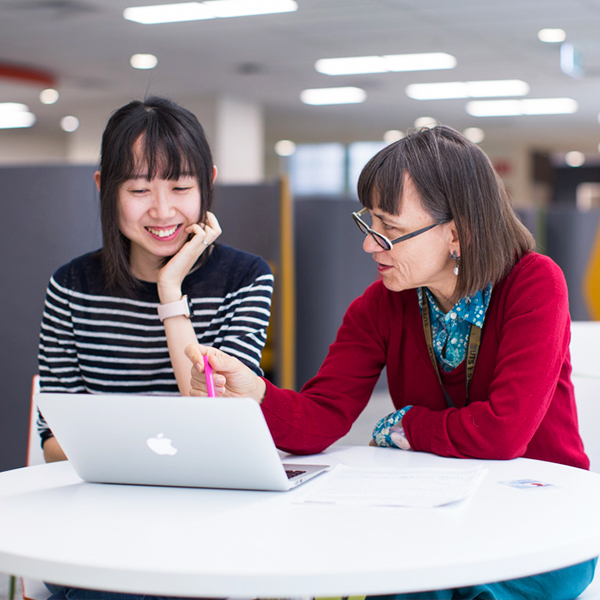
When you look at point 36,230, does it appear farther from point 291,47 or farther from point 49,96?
A: point 49,96

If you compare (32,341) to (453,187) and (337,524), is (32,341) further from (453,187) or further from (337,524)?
(337,524)

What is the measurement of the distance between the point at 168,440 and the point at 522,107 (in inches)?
486

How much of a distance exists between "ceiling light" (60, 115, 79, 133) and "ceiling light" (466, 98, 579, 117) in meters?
6.00

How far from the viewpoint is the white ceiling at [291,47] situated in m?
7.49

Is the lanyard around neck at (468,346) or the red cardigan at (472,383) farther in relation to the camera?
the lanyard around neck at (468,346)

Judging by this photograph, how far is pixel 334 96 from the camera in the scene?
12.1 meters

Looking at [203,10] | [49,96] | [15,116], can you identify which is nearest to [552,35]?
[203,10]

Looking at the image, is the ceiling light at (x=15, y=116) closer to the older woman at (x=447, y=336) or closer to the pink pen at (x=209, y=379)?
the older woman at (x=447, y=336)

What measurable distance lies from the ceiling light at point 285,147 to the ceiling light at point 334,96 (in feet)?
12.7

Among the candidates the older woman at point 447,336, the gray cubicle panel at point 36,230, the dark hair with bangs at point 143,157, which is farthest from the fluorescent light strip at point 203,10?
the older woman at point 447,336

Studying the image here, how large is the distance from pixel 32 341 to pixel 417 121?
1210 centimetres

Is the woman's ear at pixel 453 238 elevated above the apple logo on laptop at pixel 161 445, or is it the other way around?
the woman's ear at pixel 453 238

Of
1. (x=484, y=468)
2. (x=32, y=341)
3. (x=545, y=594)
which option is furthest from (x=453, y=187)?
(x=32, y=341)

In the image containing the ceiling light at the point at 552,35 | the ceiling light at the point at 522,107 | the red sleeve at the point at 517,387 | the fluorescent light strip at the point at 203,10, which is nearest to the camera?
the red sleeve at the point at 517,387
